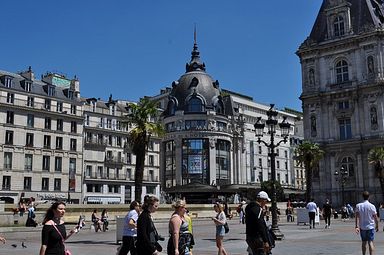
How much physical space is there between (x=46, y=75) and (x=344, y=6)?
4319 centimetres

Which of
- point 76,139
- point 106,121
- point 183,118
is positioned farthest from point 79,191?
point 183,118

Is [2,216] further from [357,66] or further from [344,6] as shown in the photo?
[344,6]

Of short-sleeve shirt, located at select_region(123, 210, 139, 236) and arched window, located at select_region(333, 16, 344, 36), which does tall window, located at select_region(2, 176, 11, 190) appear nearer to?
arched window, located at select_region(333, 16, 344, 36)

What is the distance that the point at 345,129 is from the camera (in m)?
64.2

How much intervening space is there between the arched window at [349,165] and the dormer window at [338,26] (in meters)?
17.3

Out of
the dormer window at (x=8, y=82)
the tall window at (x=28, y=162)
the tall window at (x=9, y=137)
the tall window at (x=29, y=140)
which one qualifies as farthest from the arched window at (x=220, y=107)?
the tall window at (x=9, y=137)

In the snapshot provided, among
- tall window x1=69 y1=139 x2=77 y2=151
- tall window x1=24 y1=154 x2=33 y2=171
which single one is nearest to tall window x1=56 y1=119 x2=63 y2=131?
tall window x1=69 y1=139 x2=77 y2=151

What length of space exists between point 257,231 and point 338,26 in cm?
6219

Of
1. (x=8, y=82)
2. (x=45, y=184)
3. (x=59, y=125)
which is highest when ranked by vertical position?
(x=8, y=82)

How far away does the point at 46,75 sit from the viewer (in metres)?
68.5

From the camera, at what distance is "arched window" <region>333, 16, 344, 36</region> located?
6584cm

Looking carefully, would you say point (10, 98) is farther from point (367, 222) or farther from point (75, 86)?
point (367, 222)

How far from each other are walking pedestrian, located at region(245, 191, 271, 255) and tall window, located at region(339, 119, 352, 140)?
5738 cm

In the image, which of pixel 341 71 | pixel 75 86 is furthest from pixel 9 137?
pixel 341 71
